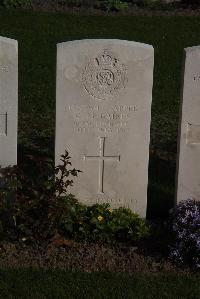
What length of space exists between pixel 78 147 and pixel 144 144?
2.01 ft

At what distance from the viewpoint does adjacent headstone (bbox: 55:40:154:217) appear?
6102mm

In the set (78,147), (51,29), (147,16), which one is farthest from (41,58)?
(78,147)

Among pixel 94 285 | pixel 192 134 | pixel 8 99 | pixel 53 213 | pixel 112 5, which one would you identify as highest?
pixel 112 5

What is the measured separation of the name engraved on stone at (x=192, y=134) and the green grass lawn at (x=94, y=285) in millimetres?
1260

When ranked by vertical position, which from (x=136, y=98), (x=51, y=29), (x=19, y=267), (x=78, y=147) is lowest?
(x=19, y=267)

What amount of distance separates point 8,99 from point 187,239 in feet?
6.51

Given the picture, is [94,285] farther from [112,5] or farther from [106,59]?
[112,5]

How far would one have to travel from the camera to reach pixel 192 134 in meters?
6.31

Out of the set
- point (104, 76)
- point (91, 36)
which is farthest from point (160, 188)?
point (91, 36)

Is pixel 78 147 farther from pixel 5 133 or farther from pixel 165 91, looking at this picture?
pixel 165 91

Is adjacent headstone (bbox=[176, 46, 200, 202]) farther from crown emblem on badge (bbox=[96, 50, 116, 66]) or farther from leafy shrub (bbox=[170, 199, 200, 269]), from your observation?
crown emblem on badge (bbox=[96, 50, 116, 66])

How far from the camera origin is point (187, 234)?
5.99m

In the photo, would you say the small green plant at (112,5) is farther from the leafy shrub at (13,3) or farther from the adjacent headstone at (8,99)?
the adjacent headstone at (8,99)

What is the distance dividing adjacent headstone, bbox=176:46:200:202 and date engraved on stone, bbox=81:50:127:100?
57 centimetres
